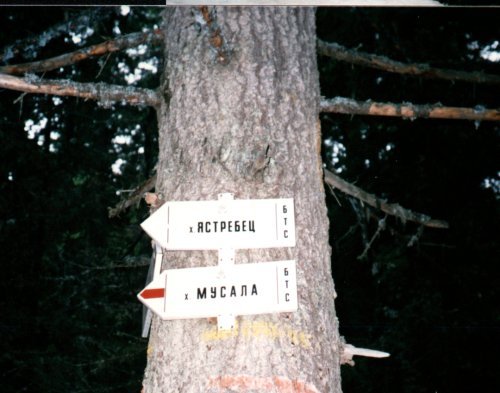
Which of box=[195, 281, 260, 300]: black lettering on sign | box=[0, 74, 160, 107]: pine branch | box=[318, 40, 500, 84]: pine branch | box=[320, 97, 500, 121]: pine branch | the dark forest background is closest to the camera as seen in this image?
box=[195, 281, 260, 300]: black lettering on sign

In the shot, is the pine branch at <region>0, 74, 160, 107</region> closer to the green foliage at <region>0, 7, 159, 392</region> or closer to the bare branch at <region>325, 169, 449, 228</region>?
the bare branch at <region>325, 169, 449, 228</region>

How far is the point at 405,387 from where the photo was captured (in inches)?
216

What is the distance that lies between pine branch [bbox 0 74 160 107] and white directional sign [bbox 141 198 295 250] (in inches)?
31.4

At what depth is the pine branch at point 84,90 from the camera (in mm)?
2258

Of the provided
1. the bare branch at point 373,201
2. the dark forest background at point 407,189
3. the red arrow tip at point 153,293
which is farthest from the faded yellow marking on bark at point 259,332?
the dark forest background at point 407,189

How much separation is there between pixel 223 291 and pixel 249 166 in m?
0.53

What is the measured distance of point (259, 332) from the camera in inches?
62.1

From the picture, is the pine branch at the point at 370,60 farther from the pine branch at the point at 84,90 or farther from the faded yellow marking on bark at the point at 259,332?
the faded yellow marking on bark at the point at 259,332

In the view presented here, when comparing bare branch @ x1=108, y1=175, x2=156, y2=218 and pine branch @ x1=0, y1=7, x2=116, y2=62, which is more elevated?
pine branch @ x1=0, y1=7, x2=116, y2=62

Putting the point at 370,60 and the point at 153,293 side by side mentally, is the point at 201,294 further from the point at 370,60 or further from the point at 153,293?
the point at 370,60

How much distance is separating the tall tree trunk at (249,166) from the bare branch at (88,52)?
44 centimetres

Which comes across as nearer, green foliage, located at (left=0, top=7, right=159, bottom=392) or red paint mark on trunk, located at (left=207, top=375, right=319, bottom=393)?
red paint mark on trunk, located at (left=207, top=375, right=319, bottom=393)

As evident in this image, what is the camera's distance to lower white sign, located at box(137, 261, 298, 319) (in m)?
1.60

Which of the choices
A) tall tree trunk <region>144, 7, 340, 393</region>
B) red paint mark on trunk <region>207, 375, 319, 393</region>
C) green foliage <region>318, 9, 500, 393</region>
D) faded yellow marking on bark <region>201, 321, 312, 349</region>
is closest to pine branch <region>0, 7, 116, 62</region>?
tall tree trunk <region>144, 7, 340, 393</region>
